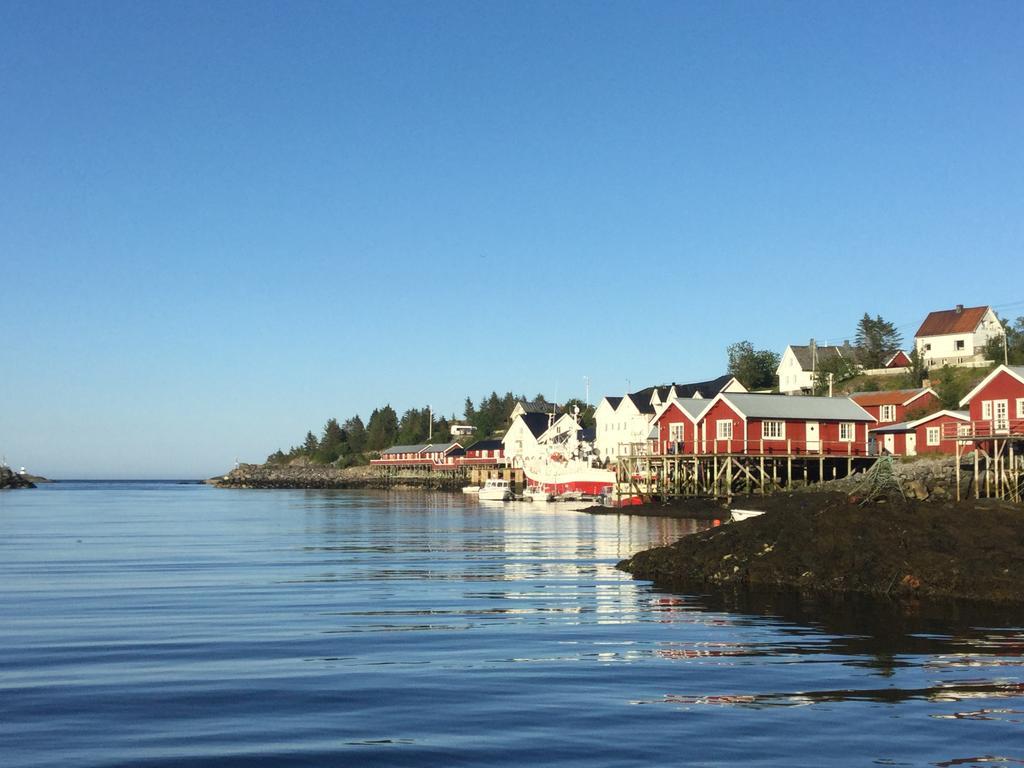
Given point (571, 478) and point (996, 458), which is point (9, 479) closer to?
point (571, 478)

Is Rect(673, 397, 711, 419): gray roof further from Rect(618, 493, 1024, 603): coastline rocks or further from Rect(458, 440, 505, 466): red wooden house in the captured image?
Rect(458, 440, 505, 466): red wooden house

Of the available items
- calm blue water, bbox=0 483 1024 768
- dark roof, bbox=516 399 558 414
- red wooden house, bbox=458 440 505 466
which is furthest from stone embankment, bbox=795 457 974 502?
dark roof, bbox=516 399 558 414

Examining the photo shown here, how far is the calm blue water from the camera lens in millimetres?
12383

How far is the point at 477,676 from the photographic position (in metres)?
16.5

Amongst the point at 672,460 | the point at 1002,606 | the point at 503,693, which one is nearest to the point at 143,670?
the point at 503,693

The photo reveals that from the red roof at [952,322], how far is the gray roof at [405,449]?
83997mm

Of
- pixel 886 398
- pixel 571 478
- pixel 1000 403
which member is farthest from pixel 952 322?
pixel 1000 403

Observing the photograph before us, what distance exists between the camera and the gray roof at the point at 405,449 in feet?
583

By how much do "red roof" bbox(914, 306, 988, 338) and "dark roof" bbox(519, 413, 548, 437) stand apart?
48.2 meters

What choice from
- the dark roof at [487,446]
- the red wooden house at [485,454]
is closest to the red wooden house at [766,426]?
the red wooden house at [485,454]

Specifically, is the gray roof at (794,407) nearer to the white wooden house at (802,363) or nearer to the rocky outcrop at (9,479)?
the white wooden house at (802,363)

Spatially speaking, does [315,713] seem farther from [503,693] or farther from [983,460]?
[983,460]

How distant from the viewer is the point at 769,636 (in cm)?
2027

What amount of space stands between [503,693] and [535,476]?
97.3 metres
